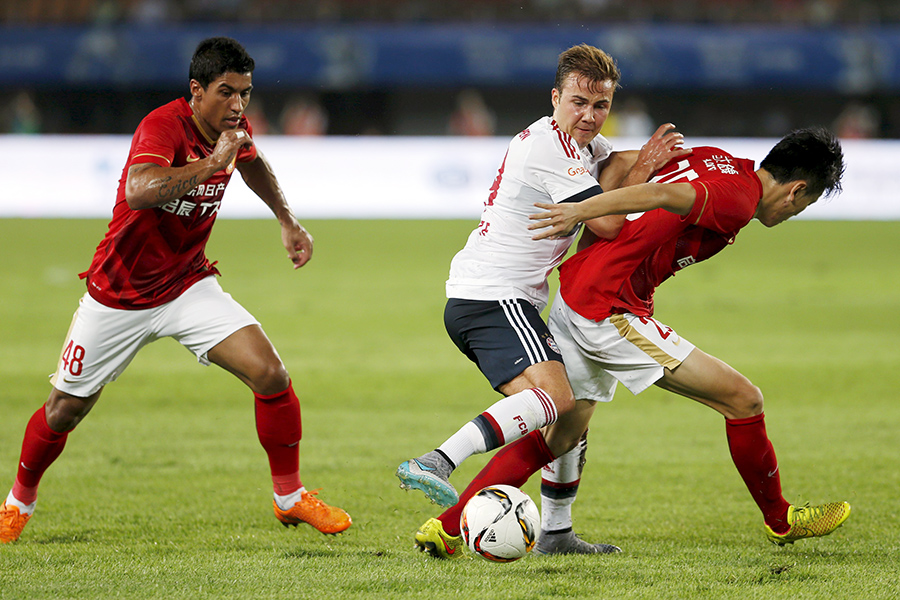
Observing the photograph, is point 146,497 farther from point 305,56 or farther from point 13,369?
point 305,56

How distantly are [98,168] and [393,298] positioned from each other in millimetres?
7914

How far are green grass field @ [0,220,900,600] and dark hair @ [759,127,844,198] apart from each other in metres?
1.56

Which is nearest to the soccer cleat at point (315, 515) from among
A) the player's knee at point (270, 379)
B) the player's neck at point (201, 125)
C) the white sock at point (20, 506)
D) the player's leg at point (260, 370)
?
the player's leg at point (260, 370)

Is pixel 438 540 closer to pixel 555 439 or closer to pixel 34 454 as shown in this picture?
pixel 555 439

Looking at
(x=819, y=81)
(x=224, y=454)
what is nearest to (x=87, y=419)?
(x=224, y=454)

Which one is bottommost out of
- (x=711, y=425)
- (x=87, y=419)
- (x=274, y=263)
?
(x=274, y=263)

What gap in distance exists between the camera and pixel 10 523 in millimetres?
4547

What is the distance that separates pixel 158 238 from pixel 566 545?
2309 mm

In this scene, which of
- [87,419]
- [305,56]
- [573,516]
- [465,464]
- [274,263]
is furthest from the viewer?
[305,56]

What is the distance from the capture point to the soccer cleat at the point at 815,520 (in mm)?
4281

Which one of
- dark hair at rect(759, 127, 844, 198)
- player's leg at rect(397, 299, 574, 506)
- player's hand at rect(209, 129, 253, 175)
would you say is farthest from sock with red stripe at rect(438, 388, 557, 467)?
player's hand at rect(209, 129, 253, 175)

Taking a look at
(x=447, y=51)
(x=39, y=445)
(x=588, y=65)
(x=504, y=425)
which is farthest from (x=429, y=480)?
(x=447, y=51)

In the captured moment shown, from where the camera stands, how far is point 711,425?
7.23m

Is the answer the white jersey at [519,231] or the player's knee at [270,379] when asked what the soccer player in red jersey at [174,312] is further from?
the white jersey at [519,231]
